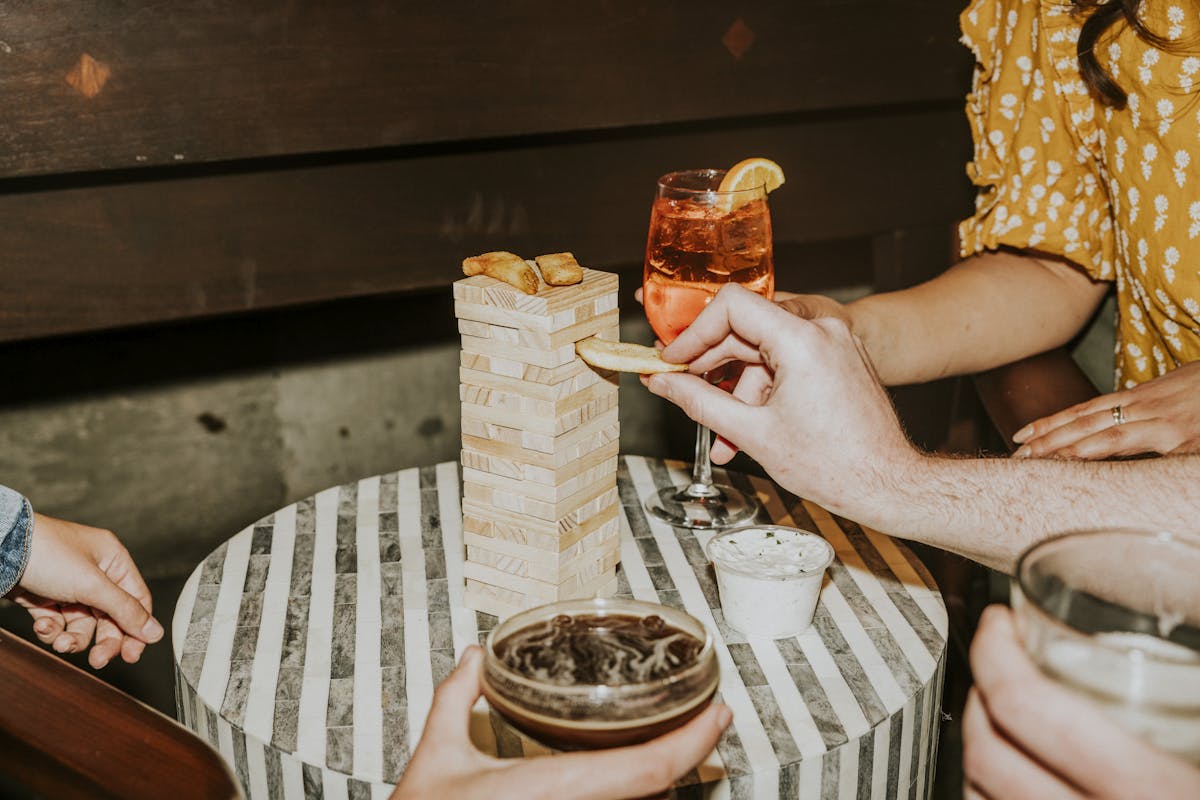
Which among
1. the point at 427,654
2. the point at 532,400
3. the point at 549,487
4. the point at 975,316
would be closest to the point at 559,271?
the point at 532,400

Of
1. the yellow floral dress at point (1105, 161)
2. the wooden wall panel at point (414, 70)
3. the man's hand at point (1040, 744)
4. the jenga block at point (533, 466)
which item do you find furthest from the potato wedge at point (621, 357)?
the wooden wall panel at point (414, 70)

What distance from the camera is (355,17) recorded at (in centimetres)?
241

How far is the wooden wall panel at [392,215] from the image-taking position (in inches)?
92.7

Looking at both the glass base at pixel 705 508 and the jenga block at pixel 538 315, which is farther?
the glass base at pixel 705 508

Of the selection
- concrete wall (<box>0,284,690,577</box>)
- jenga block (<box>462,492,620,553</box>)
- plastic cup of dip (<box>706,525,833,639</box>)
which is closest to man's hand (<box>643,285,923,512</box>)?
plastic cup of dip (<box>706,525,833,639</box>)

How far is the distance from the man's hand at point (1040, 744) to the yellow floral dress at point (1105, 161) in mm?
1368

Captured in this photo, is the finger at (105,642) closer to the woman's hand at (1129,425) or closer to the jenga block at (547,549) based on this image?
the jenga block at (547,549)

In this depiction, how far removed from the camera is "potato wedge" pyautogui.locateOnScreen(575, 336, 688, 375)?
1.30 metres

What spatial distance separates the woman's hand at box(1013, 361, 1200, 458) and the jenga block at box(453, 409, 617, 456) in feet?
2.09

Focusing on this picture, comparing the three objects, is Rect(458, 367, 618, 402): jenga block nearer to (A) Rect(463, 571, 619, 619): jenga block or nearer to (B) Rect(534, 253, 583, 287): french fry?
(B) Rect(534, 253, 583, 287): french fry

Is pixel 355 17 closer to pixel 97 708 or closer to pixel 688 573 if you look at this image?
pixel 688 573

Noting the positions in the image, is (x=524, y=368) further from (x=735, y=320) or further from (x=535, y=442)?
(x=735, y=320)

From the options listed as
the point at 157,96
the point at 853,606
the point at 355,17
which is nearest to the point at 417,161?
the point at 355,17

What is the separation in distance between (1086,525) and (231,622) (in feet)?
3.59
